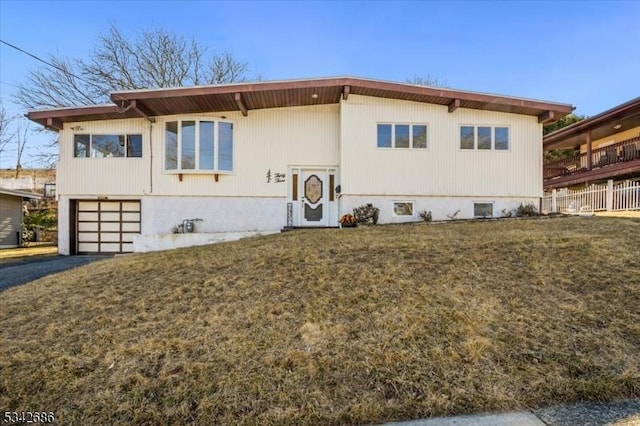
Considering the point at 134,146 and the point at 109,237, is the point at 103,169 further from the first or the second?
the point at 109,237

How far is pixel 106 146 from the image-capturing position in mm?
11414

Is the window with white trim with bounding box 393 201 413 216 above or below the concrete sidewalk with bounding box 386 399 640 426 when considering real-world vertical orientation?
above

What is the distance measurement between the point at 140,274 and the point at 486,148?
10.3m

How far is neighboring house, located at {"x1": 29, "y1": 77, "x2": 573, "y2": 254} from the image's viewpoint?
11.1m

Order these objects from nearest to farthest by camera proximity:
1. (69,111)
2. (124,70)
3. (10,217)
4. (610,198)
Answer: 1. (69,111)
2. (610,198)
3. (10,217)
4. (124,70)

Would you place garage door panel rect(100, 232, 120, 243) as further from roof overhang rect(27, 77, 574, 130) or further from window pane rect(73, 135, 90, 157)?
roof overhang rect(27, 77, 574, 130)

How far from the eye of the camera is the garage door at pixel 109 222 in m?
12.1

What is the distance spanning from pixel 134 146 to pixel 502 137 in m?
11.5

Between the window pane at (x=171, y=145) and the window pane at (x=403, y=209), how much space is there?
687cm

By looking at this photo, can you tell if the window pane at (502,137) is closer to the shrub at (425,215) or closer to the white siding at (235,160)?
the shrub at (425,215)

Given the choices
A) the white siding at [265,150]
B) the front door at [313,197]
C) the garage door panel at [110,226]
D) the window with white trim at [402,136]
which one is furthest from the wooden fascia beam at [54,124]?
the window with white trim at [402,136]

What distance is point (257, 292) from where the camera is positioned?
4699 millimetres

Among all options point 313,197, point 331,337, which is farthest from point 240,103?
point 331,337

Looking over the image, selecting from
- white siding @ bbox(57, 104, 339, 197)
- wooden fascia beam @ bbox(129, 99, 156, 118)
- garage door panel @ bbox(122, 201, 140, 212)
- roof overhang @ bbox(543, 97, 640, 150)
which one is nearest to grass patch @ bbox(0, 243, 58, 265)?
white siding @ bbox(57, 104, 339, 197)
